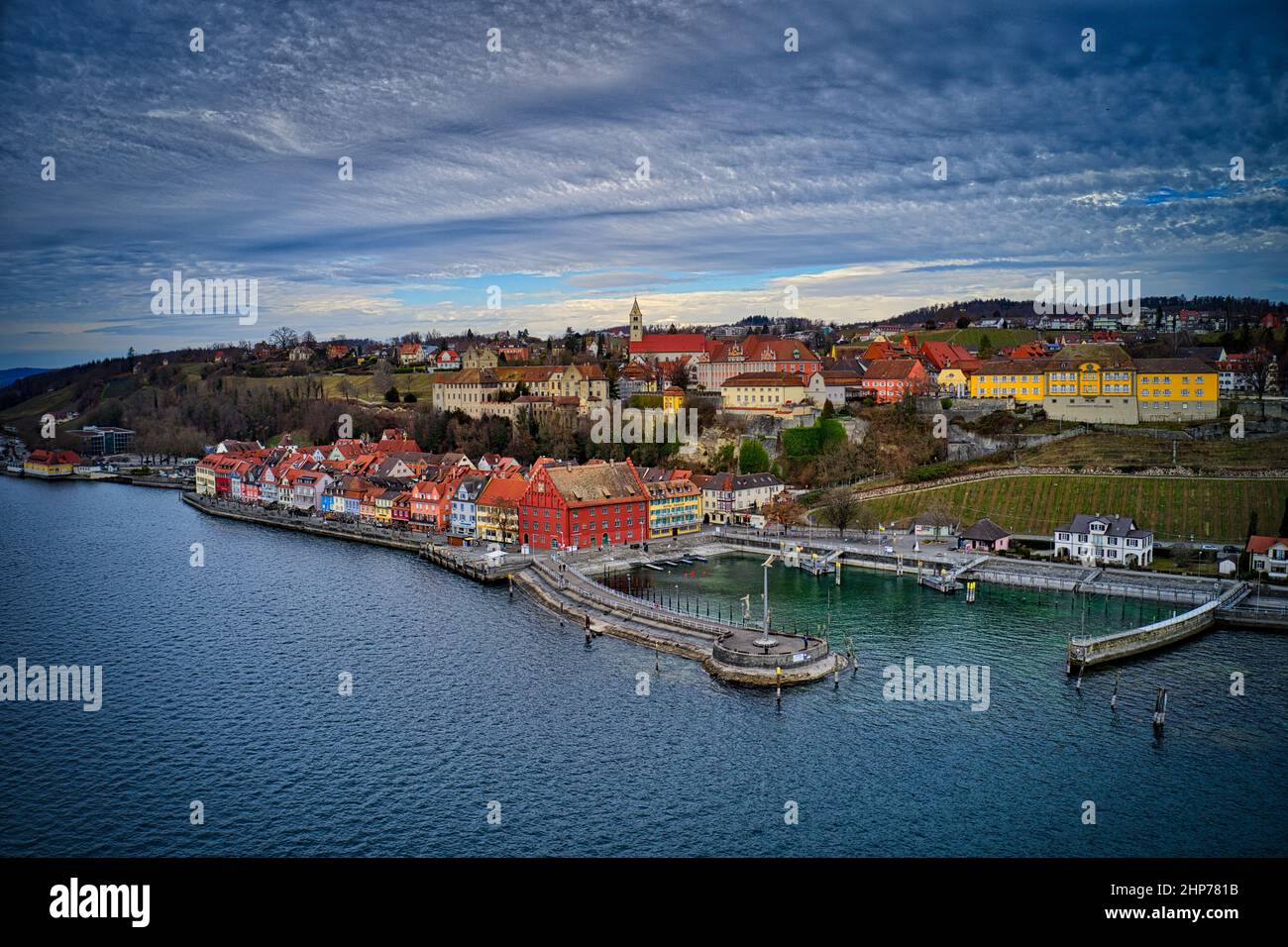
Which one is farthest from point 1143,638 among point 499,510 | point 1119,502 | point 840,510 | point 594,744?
point 499,510

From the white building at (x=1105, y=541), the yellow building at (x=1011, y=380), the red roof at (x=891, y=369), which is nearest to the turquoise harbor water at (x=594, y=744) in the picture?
the white building at (x=1105, y=541)

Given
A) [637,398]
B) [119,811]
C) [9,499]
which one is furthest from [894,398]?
[9,499]

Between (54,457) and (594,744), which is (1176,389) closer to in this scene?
(594,744)

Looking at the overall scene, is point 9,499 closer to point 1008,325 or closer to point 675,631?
point 675,631

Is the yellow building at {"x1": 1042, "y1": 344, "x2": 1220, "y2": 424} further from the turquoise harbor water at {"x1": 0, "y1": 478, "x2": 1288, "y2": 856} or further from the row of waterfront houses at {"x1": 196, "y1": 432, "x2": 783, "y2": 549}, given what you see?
the turquoise harbor water at {"x1": 0, "y1": 478, "x2": 1288, "y2": 856}

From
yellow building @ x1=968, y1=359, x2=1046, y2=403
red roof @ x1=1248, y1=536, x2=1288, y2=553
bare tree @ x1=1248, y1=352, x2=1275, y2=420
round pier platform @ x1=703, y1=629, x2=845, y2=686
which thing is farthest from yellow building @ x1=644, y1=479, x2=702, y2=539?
bare tree @ x1=1248, y1=352, x2=1275, y2=420
